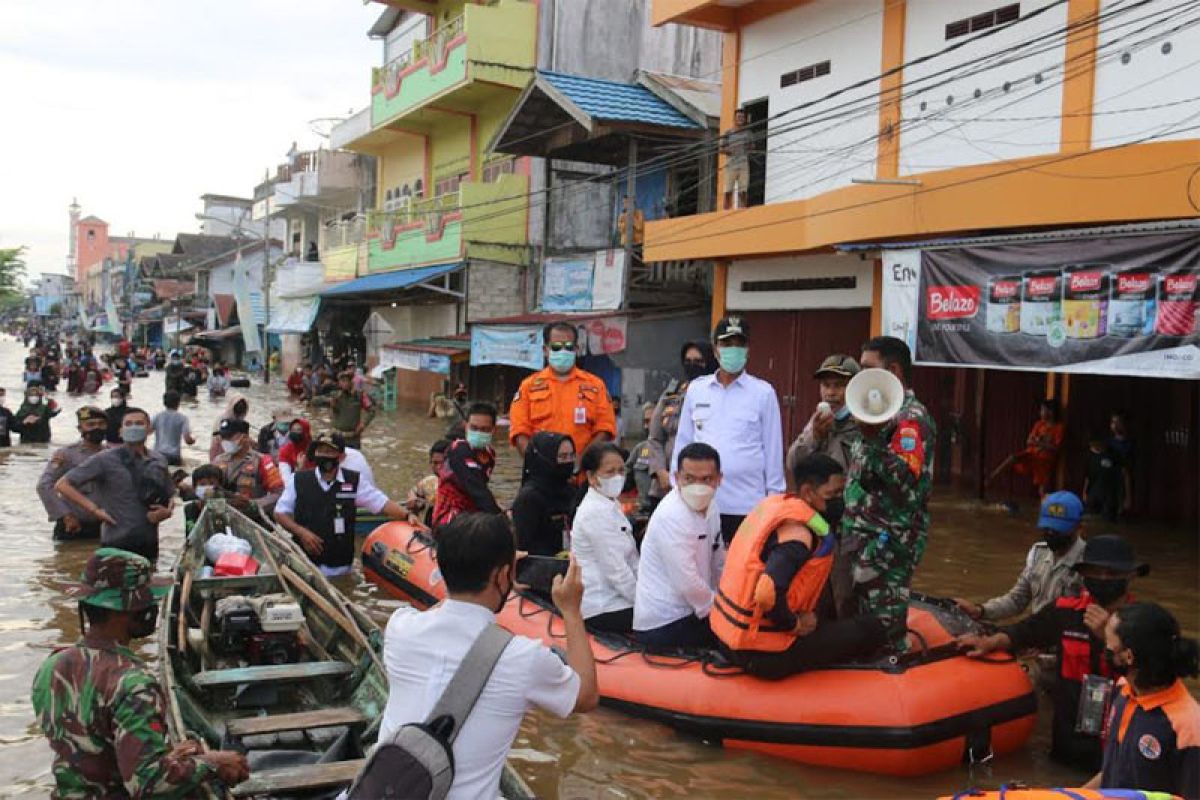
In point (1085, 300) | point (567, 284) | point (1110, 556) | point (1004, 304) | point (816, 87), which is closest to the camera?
point (1110, 556)

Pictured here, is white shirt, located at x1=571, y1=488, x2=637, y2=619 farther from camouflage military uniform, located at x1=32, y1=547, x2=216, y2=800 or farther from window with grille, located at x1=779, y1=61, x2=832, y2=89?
window with grille, located at x1=779, y1=61, x2=832, y2=89

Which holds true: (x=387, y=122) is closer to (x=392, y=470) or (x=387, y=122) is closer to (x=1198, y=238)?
(x=392, y=470)

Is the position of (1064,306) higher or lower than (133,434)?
higher

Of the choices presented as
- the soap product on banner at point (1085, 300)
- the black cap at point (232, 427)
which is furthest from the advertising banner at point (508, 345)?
the soap product on banner at point (1085, 300)

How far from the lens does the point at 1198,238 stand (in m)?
10.3

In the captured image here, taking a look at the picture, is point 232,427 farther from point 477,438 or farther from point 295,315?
point 295,315

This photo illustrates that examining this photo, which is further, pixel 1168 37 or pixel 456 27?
pixel 456 27

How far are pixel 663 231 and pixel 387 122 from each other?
14.8 meters

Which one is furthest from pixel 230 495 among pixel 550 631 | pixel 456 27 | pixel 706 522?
pixel 456 27

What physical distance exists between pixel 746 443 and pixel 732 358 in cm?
59

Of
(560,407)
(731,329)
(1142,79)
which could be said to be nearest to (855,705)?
(731,329)

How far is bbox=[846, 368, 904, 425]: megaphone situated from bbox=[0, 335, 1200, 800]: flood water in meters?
2.07

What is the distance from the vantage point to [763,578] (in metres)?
5.54

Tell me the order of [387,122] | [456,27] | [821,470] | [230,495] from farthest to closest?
1. [387,122]
2. [456,27]
3. [230,495]
4. [821,470]
